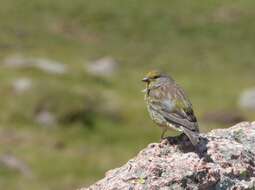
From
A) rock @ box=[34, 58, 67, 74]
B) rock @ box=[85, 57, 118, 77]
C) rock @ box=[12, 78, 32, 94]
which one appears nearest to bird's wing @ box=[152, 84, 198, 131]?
rock @ box=[12, 78, 32, 94]

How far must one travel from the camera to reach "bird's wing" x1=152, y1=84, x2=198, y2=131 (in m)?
8.84

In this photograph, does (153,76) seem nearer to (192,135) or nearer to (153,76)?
(153,76)

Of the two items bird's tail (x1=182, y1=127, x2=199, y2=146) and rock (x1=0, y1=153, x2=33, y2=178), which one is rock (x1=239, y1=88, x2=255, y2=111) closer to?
rock (x1=0, y1=153, x2=33, y2=178)

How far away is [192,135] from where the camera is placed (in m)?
8.38

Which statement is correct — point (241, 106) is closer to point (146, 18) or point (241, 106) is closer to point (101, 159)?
point (101, 159)

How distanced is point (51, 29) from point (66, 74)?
1008 inches

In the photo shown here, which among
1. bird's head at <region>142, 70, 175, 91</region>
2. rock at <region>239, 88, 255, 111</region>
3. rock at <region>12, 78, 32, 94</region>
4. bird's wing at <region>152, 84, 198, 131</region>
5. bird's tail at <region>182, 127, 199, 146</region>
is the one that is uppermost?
rock at <region>239, 88, 255, 111</region>

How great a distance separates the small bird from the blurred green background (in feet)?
39.7

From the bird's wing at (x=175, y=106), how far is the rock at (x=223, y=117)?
2395 centimetres

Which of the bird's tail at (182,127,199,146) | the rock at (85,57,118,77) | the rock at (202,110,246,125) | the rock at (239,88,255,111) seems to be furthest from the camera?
the rock at (85,57,118,77)

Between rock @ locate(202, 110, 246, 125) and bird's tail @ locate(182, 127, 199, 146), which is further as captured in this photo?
rock @ locate(202, 110, 246, 125)

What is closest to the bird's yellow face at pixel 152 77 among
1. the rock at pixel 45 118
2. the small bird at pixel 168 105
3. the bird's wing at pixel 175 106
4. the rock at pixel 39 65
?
the small bird at pixel 168 105

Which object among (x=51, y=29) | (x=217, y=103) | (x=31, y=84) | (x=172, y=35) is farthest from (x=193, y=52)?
(x=31, y=84)

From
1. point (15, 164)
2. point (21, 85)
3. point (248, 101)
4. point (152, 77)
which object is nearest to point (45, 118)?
point (21, 85)
